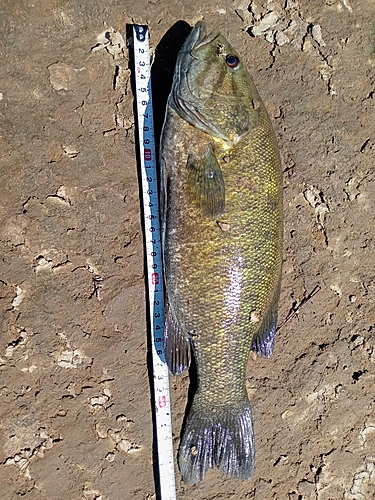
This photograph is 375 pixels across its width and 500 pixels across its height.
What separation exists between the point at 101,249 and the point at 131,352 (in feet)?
2.16

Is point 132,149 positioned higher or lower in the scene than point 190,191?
higher

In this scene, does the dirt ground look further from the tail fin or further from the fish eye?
the fish eye

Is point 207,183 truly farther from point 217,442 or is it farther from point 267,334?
point 217,442

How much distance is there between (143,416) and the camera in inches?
132

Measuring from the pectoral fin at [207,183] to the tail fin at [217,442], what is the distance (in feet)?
3.85

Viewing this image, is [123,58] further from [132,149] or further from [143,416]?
[143,416]

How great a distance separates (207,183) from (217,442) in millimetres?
1525

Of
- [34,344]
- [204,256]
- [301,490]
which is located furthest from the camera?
[301,490]

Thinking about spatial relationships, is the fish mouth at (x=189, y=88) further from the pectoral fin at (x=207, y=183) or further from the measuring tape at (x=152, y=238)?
the measuring tape at (x=152, y=238)

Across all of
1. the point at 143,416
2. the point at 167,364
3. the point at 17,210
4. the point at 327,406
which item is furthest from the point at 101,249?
the point at 327,406

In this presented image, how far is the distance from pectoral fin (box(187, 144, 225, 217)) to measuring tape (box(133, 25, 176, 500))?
0.38 meters

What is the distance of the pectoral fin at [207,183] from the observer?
118 inches

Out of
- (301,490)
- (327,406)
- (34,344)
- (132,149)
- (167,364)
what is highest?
(132,149)

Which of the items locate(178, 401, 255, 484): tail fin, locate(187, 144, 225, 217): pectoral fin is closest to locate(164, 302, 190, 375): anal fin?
locate(178, 401, 255, 484): tail fin
